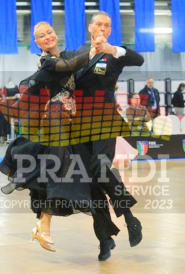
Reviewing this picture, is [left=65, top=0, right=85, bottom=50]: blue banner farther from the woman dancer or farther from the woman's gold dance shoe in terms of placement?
the woman's gold dance shoe

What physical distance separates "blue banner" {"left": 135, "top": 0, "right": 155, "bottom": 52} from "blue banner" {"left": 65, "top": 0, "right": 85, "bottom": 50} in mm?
1441

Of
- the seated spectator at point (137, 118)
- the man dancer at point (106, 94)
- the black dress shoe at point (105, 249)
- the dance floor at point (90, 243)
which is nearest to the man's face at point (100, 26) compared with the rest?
the man dancer at point (106, 94)

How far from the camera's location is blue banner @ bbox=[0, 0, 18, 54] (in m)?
17.9

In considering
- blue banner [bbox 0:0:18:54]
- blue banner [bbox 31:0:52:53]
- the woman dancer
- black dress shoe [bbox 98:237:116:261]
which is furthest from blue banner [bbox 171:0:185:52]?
black dress shoe [bbox 98:237:116:261]

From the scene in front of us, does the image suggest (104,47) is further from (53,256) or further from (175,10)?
(175,10)

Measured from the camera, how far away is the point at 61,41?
2325 cm

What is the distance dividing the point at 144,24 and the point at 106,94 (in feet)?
45.3

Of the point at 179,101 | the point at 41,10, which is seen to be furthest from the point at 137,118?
the point at 179,101

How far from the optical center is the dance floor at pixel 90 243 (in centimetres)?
523

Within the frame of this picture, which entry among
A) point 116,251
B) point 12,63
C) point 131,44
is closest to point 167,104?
point 131,44

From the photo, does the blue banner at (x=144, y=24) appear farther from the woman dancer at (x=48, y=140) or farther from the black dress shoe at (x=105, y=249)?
the black dress shoe at (x=105, y=249)

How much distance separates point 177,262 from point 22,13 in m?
16.4

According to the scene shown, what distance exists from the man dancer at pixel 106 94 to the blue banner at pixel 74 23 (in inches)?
528

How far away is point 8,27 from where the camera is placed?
711 inches
